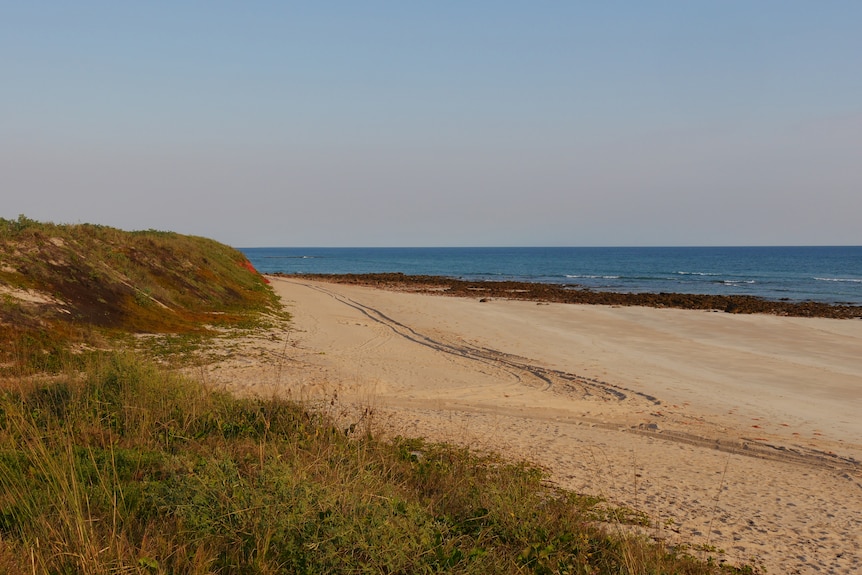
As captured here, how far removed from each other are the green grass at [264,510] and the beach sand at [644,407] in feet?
4.39

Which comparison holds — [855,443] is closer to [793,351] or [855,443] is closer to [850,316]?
[793,351]

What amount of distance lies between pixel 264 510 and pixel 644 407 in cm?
962

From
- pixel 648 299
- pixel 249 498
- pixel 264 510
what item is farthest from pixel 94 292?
pixel 648 299

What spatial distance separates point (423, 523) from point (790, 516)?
4438 mm

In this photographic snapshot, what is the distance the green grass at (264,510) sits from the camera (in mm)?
4074

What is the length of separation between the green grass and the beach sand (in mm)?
1338

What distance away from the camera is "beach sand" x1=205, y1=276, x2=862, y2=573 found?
666cm

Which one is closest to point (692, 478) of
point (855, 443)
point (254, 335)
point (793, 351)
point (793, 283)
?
point (855, 443)

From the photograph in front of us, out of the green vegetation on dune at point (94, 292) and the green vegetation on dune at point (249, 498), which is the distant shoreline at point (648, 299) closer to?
the green vegetation on dune at point (94, 292)

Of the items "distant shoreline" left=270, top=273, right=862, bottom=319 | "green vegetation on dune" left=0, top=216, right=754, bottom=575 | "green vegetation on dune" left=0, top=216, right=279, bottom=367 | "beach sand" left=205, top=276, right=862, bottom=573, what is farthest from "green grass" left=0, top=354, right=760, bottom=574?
"distant shoreline" left=270, top=273, right=862, bottom=319

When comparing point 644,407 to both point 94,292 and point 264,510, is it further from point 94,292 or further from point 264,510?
point 94,292

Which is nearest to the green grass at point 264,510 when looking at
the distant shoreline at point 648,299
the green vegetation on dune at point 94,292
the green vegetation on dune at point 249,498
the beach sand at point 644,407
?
the green vegetation on dune at point 249,498

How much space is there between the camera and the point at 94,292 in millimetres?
15789

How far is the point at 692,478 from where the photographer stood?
7.88m
